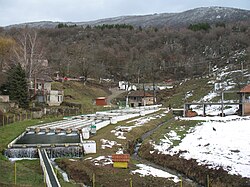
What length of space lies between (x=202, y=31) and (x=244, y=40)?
→ 36.5m

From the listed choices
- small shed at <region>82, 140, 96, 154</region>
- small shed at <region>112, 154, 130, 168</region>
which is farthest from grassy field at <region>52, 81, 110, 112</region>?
small shed at <region>112, 154, 130, 168</region>

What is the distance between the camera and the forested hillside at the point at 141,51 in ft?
333

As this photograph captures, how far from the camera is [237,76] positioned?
80.4m

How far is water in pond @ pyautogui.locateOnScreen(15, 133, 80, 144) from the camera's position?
2936cm

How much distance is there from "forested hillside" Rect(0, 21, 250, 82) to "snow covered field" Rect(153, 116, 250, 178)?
43891 millimetres

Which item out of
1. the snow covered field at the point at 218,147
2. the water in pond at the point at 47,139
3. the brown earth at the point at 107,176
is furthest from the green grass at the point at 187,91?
the brown earth at the point at 107,176

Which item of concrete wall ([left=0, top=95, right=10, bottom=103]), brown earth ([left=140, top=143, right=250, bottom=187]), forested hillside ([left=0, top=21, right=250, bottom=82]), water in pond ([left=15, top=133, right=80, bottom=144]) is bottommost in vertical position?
brown earth ([left=140, top=143, right=250, bottom=187])

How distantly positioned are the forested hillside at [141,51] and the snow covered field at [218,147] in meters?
43.9

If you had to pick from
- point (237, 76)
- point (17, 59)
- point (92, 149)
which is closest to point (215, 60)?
point (237, 76)

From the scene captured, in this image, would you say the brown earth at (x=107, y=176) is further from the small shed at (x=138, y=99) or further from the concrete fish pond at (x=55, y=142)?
the small shed at (x=138, y=99)

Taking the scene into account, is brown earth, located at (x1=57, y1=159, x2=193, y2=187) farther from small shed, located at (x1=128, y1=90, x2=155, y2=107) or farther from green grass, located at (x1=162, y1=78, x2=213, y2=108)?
small shed, located at (x1=128, y1=90, x2=155, y2=107)

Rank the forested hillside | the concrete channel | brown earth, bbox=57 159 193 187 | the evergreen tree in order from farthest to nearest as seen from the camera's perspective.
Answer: the forested hillside < the evergreen tree < brown earth, bbox=57 159 193 187 < the concrete channel

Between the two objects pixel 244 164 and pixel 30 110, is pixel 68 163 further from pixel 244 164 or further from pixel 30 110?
pixel 30 110

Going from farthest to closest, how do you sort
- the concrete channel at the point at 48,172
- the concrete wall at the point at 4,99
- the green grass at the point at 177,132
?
the concrete wall at the point at 4,99 < the green grass at the point at 177,132 < the concrete channel at the point at 48,172
